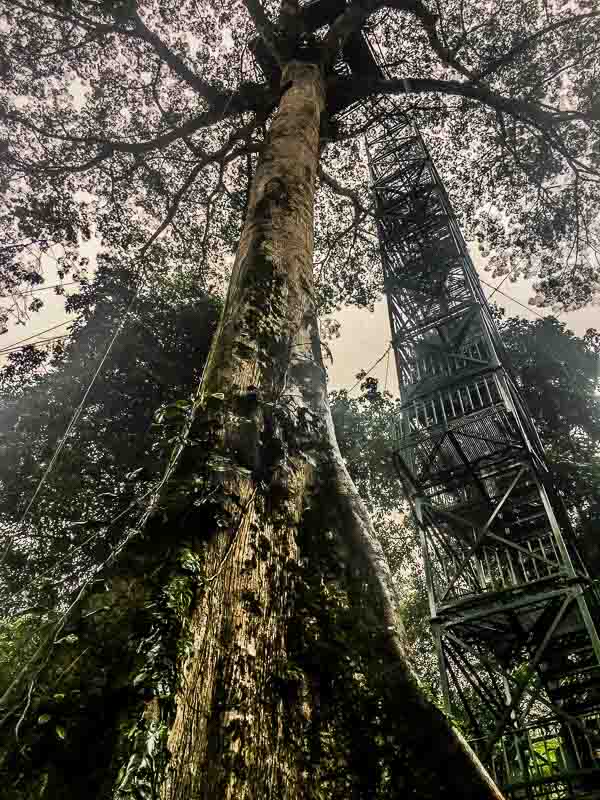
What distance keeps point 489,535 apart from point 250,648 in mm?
5503

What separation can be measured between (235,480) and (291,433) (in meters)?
0.43

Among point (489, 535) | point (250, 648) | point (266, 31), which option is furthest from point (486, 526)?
point (266, 31)

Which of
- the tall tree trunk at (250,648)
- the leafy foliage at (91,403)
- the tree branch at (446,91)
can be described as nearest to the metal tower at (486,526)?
the tree branch at (446,91)

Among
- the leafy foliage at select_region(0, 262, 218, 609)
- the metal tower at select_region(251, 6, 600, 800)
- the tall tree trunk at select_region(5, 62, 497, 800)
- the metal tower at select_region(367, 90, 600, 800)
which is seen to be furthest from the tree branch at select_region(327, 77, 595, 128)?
the tall tree trunk at select_region(5, 62, 497, 800)

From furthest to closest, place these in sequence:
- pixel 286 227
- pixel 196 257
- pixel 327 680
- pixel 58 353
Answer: pixel 196 257
pixel 58 353
pixel 286 227
pixel 327 680

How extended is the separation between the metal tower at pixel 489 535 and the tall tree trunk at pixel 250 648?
4517 millimetres

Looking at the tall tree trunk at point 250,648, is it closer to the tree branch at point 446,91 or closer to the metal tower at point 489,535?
the metal tower at point 489,535

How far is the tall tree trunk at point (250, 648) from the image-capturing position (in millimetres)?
1175

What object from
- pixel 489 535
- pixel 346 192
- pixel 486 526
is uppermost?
pixel 346 192

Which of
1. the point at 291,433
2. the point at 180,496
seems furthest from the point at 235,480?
the point at 291,433

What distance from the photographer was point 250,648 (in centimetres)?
148

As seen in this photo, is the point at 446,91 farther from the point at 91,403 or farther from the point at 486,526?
the point at 91,403

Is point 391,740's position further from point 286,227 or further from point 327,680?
point 286,227

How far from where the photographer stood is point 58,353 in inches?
358
